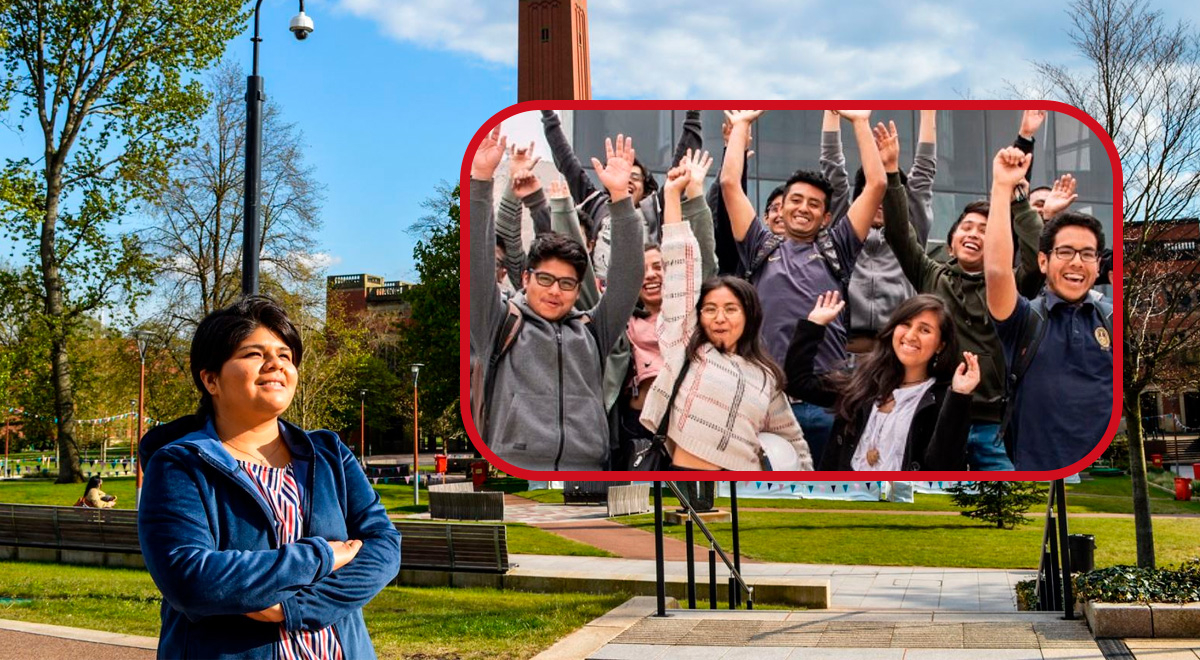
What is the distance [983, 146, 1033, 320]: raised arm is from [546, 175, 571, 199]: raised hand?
2.97 metres

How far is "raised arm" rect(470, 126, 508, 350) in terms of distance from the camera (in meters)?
8.12

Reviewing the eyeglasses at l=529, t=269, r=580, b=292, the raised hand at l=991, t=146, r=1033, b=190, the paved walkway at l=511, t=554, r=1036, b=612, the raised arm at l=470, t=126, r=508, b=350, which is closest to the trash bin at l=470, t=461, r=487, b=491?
the paved walkway at l=511, t=554, r=1036, b=612

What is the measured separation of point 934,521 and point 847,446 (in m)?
19.3

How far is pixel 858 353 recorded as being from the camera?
305 inches

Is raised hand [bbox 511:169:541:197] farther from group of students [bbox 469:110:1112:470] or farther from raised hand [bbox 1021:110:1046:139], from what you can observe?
raised hand [bbox 1021:110:1046:139]

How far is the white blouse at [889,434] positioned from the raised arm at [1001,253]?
77 cm

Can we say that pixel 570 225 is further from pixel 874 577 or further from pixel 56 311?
pixel 56 311

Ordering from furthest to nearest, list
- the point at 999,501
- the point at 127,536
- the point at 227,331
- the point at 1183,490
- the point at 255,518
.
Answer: the point at 1183,490
the point at 999,501
the point at 127,536
the point at 227,331
the point at 255,518

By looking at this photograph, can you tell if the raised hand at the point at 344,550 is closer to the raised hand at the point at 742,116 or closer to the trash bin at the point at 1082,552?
the raised hand at the point at 742,116

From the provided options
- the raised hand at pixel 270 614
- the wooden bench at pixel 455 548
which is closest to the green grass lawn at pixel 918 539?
the wooden bench at pixel 455 548

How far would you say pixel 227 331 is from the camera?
3.48 meters

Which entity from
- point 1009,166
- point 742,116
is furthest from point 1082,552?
point 742,116

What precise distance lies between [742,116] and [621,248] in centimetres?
129

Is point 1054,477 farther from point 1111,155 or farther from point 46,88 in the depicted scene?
point 46,88
